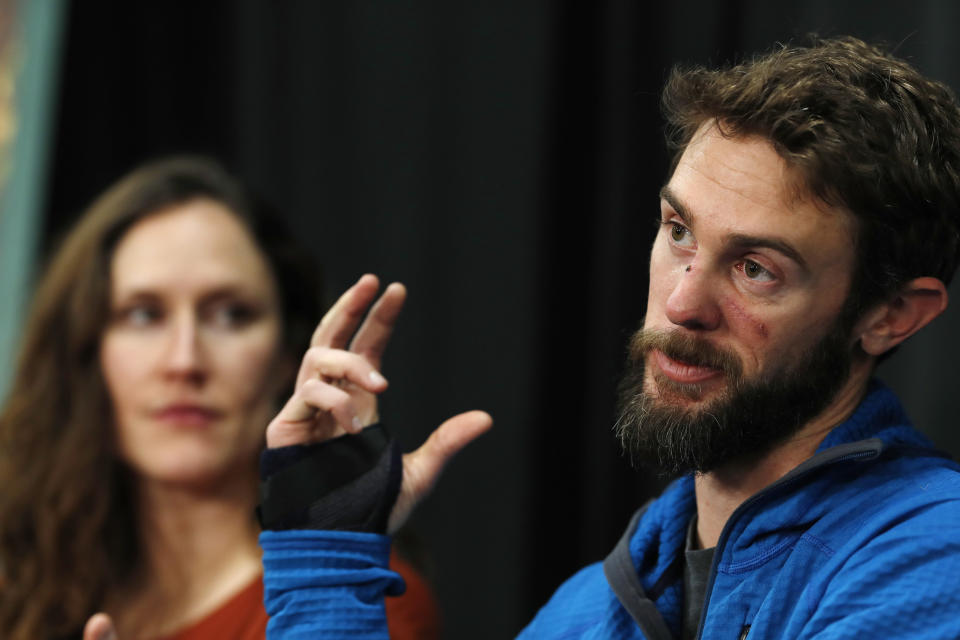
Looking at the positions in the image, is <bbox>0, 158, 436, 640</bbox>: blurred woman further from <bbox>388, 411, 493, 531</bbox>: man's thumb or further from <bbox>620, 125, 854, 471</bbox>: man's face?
<bbox>620, 125, 854, 471</bbox>: man's face

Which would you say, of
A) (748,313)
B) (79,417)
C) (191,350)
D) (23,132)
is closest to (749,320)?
(748,313)

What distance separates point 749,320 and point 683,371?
2.9 inches

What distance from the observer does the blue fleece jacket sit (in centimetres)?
90

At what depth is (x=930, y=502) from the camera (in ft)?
3.11

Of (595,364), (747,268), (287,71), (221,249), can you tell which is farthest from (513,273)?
(747,268)

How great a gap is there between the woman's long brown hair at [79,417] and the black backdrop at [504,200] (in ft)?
1.24

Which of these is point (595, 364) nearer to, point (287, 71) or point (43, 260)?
point (287, 71)

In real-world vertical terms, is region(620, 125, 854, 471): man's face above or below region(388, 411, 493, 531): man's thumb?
above

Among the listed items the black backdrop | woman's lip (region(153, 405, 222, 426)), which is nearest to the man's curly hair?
the black backdrop

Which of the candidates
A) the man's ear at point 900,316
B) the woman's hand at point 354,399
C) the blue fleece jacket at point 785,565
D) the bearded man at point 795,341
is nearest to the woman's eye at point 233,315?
the woman's hand at point 354,399

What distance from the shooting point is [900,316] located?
105 centimetres

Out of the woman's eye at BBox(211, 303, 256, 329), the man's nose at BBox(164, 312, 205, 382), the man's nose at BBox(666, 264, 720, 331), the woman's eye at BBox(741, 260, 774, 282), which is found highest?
the woman's eye at BBox(741, 260, 774, 282)

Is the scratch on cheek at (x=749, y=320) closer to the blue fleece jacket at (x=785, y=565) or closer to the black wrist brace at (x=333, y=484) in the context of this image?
the blue fleece jacket at (x=785, y=565)

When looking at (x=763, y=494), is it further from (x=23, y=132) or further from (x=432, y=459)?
(x=23, y=132)
